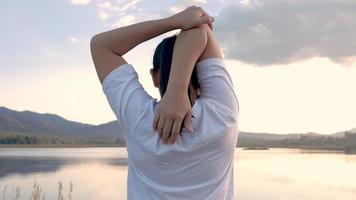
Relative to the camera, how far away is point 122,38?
1.16 meters

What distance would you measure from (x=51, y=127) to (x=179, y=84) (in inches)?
3339

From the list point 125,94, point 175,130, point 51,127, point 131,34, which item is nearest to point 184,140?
point 175,130

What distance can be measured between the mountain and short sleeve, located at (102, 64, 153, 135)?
69335mm

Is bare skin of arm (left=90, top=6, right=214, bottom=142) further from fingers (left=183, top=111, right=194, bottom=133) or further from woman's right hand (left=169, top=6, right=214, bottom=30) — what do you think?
fingers (left=183, top=111, right=194, bottom=133)

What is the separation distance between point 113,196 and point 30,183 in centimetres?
373

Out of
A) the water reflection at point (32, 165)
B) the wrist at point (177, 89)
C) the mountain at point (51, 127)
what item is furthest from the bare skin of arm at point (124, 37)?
the mountain at point (51, 127)

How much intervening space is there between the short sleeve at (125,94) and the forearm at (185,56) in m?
0.07

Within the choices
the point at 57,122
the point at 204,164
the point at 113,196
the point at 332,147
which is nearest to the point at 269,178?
the point at 113,196

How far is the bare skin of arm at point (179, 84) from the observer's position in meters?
1.04

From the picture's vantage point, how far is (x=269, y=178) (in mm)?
17484

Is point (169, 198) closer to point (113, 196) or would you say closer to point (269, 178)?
point (113, 196)

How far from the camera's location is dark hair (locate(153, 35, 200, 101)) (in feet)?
3.70

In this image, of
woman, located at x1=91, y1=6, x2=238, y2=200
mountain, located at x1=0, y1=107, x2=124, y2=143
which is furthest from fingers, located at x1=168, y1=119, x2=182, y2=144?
mountain, located at x1=0, y1=107, x2=124, y2=143

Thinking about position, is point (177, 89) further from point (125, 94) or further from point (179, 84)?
point (125, 94)
